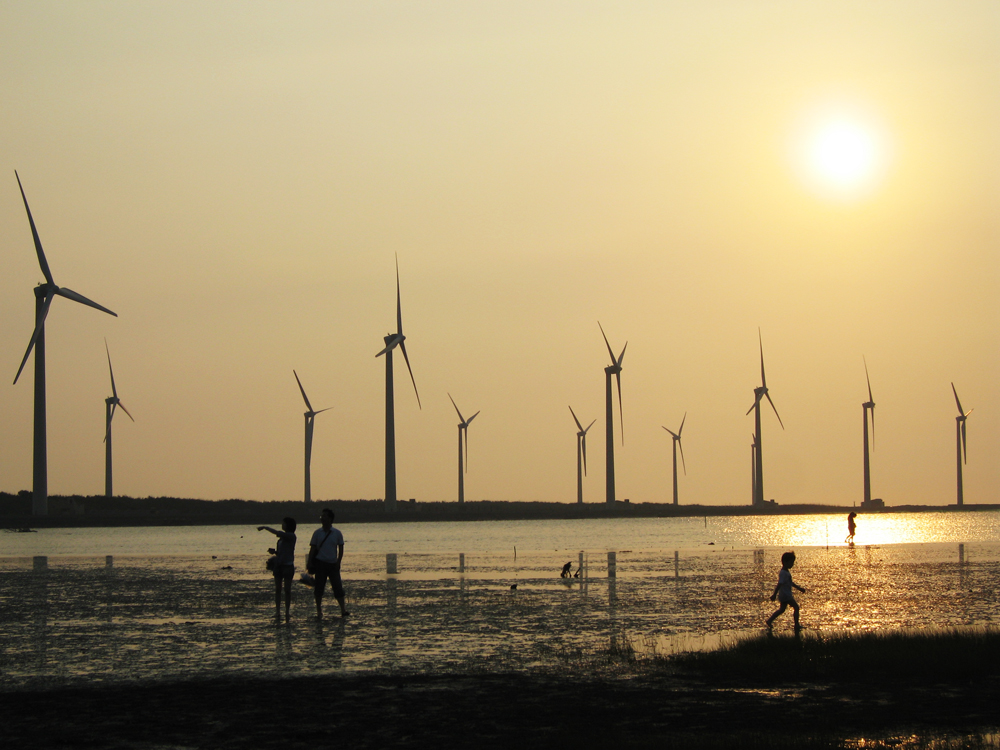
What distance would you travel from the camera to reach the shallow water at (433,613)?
1919 cm

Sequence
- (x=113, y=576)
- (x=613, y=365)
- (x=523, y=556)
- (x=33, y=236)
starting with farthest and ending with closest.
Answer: (x=613, y=365), (x=33, y=236), (x=523, y=556), (x=113, y=576)

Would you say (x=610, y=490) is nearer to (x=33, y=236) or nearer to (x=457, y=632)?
(x=33, y=236)

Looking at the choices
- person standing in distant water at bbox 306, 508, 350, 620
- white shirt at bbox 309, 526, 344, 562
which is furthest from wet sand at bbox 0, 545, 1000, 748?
white shirt at bbox 309, 526, 344, 562

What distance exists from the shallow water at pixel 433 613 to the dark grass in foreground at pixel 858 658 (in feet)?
5.46

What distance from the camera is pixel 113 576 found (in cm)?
4266

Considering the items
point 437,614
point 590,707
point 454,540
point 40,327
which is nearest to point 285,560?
point 437,614

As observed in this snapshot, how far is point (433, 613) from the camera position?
26.7 meters

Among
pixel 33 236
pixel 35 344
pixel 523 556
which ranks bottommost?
pixel 523 556

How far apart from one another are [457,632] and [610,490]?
13806 centimetres

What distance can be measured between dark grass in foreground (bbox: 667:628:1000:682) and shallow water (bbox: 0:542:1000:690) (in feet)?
5.46

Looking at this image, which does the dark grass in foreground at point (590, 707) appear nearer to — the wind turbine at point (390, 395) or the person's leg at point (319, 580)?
the person's leg at point (319, 580)

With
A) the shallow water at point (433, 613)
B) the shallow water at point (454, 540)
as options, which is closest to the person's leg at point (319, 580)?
the shallow water at point (433, 613)

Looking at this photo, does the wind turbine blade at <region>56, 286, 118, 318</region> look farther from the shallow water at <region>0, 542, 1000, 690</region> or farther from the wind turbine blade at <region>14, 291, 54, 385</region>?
the shallow water at <region>0, 542, 1000, 690</region>

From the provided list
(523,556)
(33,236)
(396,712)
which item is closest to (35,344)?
(33,236)
